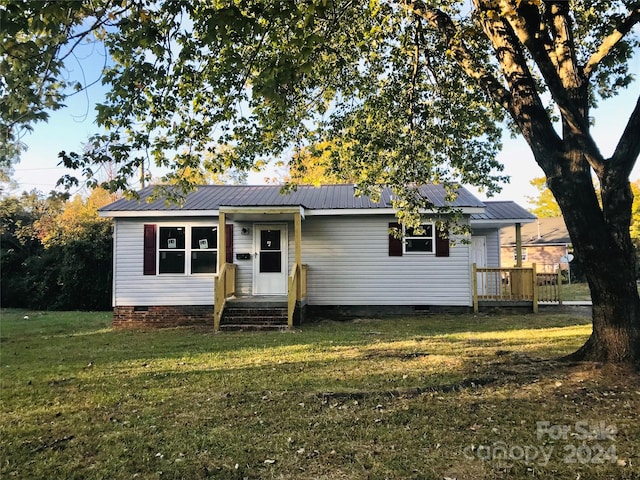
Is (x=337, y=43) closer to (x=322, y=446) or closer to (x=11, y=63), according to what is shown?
(x=11, y=63)

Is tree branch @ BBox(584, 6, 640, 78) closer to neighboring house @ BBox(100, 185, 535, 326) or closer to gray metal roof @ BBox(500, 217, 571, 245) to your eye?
neighboring house @ BBox(100, 185, 535, 326)

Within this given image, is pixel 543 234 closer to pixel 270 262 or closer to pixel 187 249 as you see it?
pixel 270 262

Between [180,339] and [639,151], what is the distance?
796cm

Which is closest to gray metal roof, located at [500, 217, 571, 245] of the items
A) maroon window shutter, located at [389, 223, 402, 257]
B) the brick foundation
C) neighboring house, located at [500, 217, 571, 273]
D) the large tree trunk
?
neighboring house, located at [500, 217, 571, 273]

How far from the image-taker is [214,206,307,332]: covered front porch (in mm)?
10094

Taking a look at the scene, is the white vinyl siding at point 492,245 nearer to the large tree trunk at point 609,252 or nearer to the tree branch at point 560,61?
the tree branch at point 560,61

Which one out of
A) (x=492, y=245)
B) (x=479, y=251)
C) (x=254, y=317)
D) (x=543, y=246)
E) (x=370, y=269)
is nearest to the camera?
(x=254, y=317)

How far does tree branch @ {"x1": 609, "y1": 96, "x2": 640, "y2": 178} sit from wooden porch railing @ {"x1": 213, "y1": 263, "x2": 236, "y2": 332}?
7708 mm

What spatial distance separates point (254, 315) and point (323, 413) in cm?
637

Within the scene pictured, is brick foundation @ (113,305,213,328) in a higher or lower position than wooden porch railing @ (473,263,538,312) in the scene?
lower

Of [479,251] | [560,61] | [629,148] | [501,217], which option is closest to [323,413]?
[629,148]

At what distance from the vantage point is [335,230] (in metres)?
11.9

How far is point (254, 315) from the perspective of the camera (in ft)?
33.8

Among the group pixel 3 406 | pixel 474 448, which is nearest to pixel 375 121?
pixel 474 448
